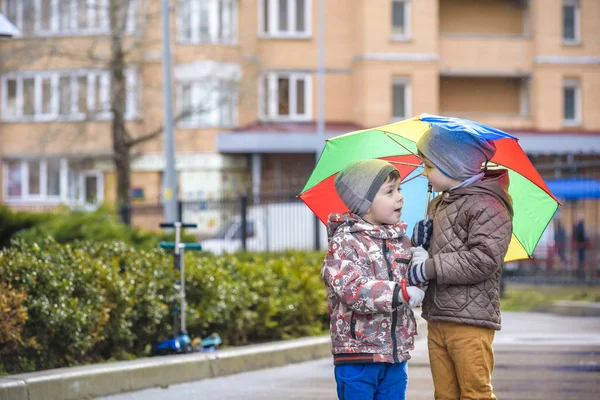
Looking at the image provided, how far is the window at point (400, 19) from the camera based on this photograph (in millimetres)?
39812

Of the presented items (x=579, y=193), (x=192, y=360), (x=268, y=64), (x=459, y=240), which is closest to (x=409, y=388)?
(x=192, y=360)

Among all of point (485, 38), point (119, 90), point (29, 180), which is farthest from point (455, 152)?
point (29, 180)

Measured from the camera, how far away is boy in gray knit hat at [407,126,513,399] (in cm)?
496

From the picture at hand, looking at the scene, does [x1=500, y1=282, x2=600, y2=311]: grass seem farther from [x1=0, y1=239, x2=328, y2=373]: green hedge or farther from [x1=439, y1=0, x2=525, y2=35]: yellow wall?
[x1=439, y1=0, x2=525, y2=35]: yellow wall

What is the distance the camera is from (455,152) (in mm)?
5168

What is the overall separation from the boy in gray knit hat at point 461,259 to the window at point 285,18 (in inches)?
1408

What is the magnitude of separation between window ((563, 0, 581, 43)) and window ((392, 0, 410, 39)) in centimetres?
636

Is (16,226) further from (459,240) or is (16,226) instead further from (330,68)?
(330,68)

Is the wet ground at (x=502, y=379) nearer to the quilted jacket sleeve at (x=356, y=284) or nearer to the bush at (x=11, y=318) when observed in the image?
the bush at (x=11, y=318)

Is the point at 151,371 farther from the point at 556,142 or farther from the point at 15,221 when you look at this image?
the point at 556,142

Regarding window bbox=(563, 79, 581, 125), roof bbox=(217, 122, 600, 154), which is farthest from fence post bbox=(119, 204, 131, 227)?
window bbox=(563, 79, 581, 125)

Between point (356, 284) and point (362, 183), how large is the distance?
493 mm

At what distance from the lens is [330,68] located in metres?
40.7

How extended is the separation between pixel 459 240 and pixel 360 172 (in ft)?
1.91
